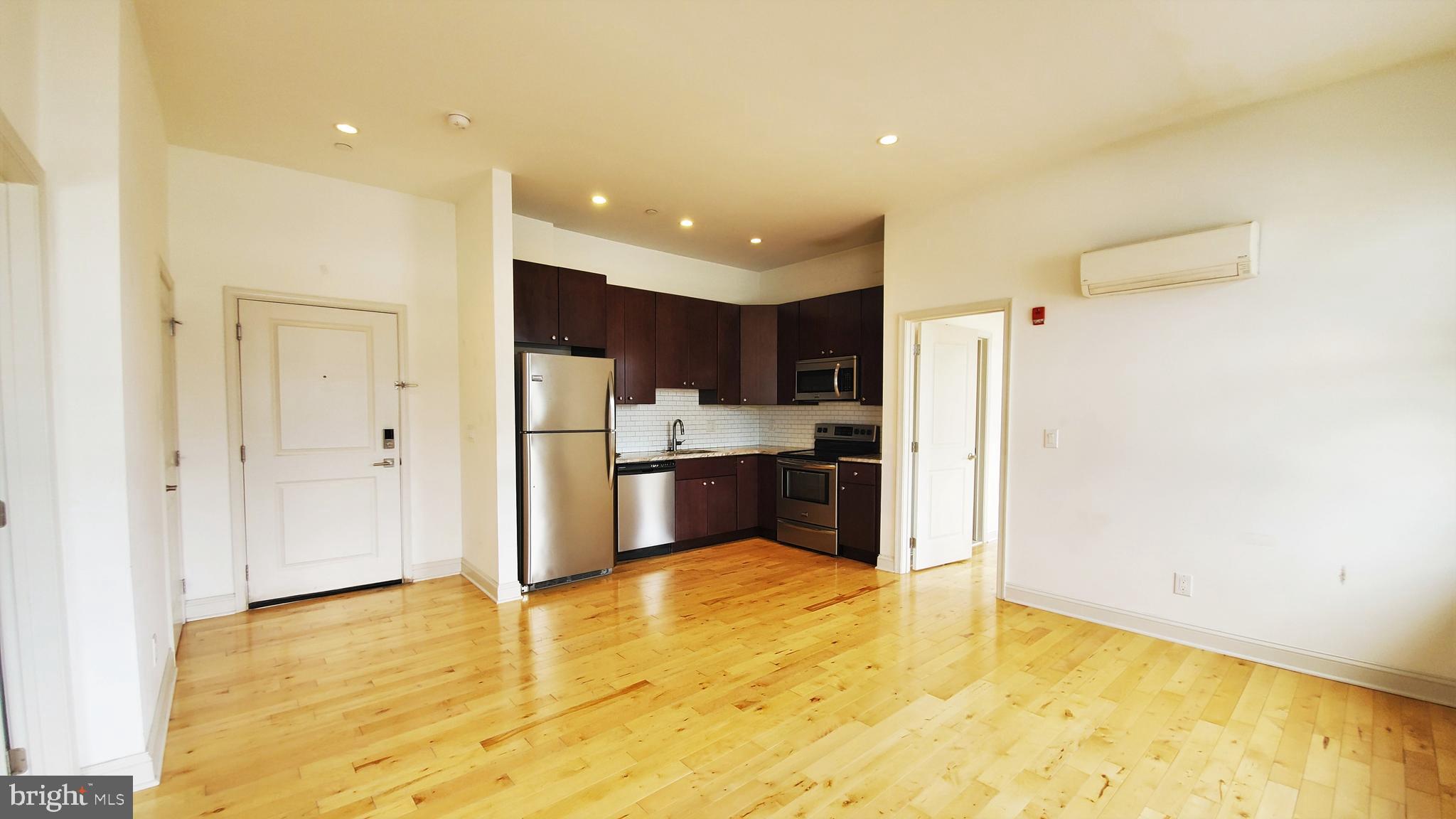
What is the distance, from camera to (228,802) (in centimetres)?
187

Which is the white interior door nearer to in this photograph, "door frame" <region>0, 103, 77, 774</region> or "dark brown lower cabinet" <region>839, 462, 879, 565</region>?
"door frame" <region>0, 103, 77, 774</region>

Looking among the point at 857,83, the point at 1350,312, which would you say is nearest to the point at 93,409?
the point at 857,83

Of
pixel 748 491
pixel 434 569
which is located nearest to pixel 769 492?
pixel 748 491

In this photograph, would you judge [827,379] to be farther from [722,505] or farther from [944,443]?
[722,505]

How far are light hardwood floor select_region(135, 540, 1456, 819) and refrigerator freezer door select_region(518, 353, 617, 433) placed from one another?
1.35 metres

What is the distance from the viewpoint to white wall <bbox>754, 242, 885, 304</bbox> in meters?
5.47

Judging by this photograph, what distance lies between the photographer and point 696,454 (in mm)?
5500

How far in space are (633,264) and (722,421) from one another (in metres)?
1.96

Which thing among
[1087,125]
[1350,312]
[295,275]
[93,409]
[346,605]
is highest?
[1087,125]

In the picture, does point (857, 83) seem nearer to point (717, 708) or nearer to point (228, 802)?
point (717, 708)

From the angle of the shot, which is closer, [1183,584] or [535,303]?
[1183,584]

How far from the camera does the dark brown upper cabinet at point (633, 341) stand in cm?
504

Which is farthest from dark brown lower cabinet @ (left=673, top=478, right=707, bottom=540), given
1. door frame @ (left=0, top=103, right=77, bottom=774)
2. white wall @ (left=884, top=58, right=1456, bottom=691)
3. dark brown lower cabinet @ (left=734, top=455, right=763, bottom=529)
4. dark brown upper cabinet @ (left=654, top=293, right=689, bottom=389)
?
door frame @ (left=0, top=103, right=77, bottom=774)

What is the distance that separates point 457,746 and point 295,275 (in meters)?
3.34
